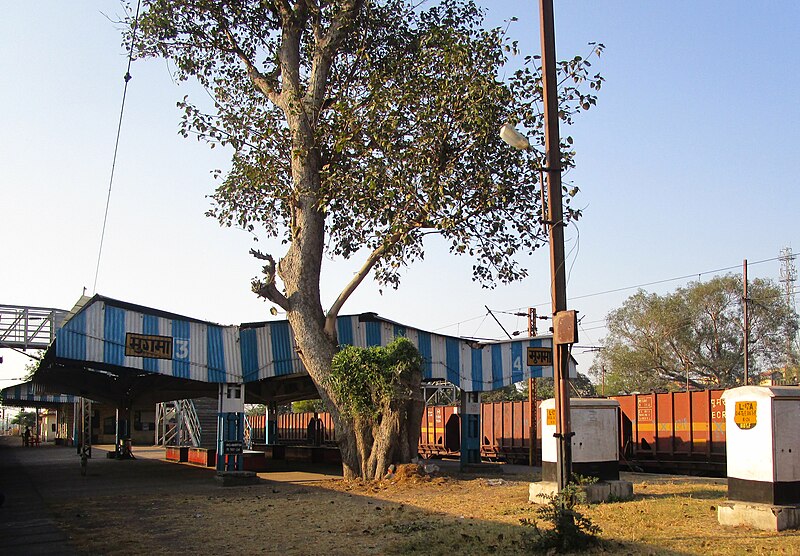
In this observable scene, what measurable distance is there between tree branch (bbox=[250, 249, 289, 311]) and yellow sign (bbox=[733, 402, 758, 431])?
14.3 m

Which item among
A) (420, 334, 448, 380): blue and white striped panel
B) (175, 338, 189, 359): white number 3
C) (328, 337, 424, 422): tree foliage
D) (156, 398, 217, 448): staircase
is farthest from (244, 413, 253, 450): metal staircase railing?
(328, 337, 424, 422): tree foliage

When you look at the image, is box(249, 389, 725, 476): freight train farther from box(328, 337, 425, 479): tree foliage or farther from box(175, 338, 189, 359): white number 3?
Answer: box(175, 338, 189, 359): white number 3

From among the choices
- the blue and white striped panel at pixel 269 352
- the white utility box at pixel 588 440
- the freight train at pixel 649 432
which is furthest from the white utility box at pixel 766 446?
the blue and white striped panel at pixel 269 352

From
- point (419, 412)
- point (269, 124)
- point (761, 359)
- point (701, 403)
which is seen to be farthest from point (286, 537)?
point (761, 359)

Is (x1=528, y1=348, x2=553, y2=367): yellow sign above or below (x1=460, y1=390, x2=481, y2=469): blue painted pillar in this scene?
above

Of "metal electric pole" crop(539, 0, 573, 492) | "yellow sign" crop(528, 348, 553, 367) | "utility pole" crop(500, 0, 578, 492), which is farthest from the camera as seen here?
"yellow sign" crop(528, 348, 553, 367)

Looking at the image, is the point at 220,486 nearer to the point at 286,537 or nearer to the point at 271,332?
the point at 271,332

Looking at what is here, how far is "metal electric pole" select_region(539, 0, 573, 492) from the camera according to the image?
12.7 metres

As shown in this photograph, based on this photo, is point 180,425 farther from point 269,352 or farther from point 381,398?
point 381,398

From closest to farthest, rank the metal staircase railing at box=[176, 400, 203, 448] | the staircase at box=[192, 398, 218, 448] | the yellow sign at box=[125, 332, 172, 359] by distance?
the yellow sign at box=[125, 332, 172, 359] < the metal staircase railing at box=[176, 400, 203, 448] < the staircase at box=[192, 398, 218, 448]

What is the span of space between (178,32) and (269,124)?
4.14 meters

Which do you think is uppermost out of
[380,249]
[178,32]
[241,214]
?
[178,32]

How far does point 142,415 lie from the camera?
221ft

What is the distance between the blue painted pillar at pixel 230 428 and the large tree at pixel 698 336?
148 ft
